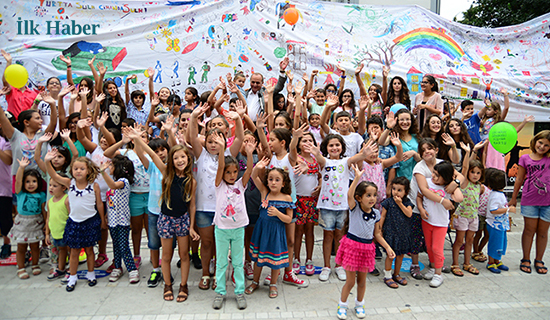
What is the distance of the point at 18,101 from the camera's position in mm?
5457

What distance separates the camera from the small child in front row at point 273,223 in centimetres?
342

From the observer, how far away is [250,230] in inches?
154

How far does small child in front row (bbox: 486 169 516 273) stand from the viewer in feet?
13.8

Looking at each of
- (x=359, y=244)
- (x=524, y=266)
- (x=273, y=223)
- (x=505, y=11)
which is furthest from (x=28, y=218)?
(x=505, y=11)

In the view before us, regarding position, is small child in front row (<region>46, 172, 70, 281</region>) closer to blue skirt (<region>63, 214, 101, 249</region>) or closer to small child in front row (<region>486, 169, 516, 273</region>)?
blue skirt (<region>63, 214, 101, 249</region>)

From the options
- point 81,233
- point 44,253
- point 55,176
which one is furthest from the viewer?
point 44,253

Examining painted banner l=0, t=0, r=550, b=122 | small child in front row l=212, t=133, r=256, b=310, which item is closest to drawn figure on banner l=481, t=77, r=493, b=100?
painted banner l=0, t=0, r=550, b=122

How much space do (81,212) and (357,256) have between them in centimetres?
285

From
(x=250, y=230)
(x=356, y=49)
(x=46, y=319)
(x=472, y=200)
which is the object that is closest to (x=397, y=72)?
(x=356, y=49)

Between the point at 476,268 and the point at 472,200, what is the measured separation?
85 cm

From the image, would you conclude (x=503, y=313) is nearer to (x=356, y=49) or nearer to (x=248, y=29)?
(x=356, y=49)

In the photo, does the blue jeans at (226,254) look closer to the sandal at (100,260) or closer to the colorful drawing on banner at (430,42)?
the sandal at (100,260)

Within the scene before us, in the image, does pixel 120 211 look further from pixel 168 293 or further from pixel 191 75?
pixel 191 75

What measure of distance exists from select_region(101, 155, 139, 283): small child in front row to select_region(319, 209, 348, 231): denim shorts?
212 cm
